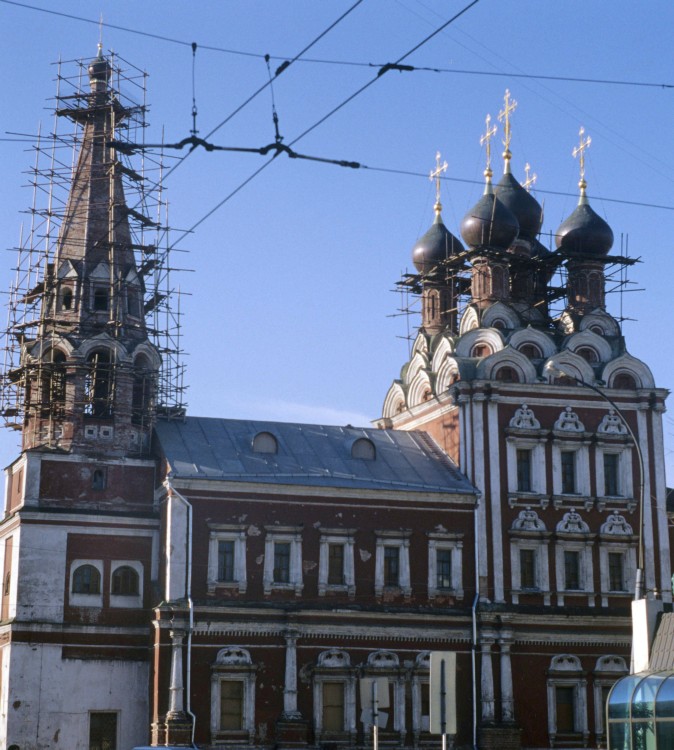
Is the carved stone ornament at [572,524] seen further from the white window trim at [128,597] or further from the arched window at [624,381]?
the white window trim at [128,597]

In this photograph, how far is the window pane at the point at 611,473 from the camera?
4325 cm

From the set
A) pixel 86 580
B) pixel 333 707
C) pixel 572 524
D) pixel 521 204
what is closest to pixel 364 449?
pixel 572 524

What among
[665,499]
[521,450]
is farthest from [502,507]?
[665,499]

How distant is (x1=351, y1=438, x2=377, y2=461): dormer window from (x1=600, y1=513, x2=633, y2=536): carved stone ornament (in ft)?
24.8

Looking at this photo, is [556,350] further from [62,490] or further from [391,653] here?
[62,490]

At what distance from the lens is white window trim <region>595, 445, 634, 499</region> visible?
4300cm

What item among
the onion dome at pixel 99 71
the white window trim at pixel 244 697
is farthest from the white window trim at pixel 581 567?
the onion dome at pixel 99 71

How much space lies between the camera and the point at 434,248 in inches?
1976

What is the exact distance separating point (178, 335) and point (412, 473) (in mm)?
8571

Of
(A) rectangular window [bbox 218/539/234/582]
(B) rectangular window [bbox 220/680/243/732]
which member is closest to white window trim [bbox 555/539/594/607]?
(A) rectangular window [bbox 218/539/234/582]

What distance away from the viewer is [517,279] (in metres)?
49.5

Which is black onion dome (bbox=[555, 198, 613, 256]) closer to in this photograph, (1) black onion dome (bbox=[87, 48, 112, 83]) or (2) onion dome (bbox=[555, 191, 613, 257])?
(2) onion dome (bbox=[555, 191, 613, 257])

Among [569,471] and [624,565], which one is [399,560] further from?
[624,565]

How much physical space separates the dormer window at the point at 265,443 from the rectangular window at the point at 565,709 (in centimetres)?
1129
